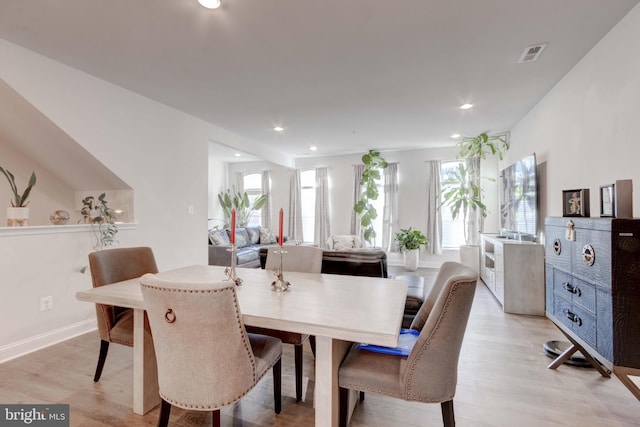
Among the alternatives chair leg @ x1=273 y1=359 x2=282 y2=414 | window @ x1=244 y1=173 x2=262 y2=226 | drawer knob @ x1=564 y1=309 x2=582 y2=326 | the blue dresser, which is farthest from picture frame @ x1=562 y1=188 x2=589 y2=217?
window @ x1=244 y1=173 x2=262 y2=226

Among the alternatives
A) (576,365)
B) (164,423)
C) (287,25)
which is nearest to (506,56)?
(287,25)

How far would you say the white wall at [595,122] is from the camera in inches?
80.4

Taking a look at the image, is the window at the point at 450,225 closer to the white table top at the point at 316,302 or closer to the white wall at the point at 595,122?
the white wall at the point at 595,122

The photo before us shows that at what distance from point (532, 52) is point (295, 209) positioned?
226 inches

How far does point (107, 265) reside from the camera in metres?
2.03

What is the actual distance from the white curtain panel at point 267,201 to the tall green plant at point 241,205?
15cm

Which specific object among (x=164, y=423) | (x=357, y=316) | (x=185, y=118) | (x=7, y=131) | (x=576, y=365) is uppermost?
(x=185, y=118)

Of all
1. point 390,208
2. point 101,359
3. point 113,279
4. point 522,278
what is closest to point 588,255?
point 522,278

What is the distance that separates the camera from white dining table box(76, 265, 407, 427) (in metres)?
1.20

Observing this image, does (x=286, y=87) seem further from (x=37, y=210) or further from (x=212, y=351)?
(x=37, y=210)

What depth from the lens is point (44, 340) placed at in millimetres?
2697

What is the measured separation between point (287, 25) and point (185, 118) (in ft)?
8.34

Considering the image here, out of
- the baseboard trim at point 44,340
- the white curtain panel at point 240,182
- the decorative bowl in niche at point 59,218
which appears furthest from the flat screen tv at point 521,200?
the white curtain panel at point 240,182

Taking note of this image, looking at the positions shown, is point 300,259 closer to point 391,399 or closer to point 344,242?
point 391,399
